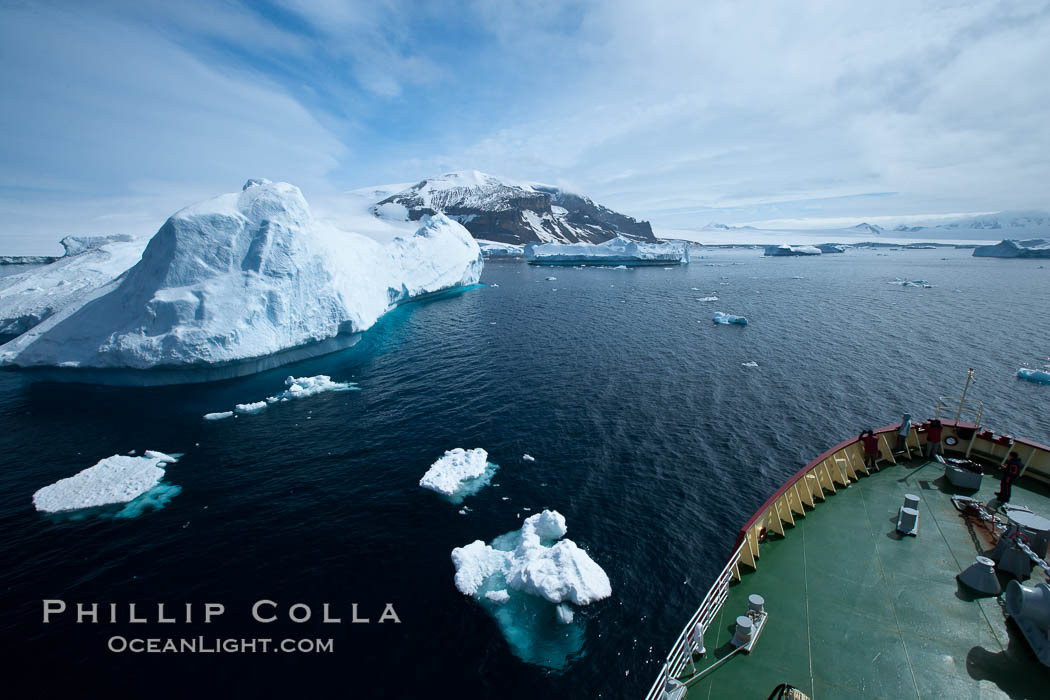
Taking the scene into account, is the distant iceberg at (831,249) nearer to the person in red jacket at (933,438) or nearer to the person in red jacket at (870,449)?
the person in red jacket at (933,438)

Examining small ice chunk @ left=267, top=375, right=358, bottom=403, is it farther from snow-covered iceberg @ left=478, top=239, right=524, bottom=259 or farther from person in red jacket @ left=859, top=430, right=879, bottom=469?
snow-covered iceberg @ left=478, top=239, right=524, bottom=259

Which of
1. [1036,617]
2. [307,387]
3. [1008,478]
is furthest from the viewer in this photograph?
[307,387]

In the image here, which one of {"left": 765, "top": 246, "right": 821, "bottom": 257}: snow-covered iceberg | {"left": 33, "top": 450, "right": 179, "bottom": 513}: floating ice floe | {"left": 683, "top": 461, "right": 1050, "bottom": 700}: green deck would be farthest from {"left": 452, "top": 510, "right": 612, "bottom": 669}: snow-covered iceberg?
{"left": 765, "top": 246, "right": 821, "bottom": 257}: snow-covered iceberg

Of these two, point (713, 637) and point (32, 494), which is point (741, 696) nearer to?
point (713, 637)

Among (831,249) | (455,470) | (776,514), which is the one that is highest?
(831,249)

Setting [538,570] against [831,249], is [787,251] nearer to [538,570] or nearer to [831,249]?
[831,249]

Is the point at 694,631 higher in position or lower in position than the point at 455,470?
higher

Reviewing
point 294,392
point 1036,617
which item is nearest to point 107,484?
point 294,392
